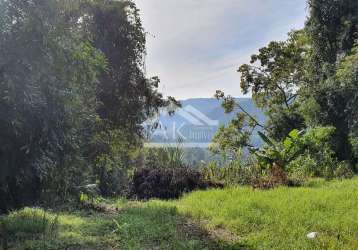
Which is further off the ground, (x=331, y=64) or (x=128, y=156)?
(x=331, y=64)

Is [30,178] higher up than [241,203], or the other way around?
[30,178]

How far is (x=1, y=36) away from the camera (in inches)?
194

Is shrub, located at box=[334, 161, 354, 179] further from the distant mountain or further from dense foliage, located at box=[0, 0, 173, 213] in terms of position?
dense foliage, located at box=[0, 0, 173, 213]

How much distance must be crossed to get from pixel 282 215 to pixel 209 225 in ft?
3.93

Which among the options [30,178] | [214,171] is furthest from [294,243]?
[214,171]

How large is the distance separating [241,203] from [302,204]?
1066mm

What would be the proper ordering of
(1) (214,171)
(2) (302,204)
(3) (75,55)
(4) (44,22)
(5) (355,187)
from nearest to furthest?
(4) (44,22)
(3) (75,55)
(2) (302,204)
(5) (355,187)
(1) (214,171)

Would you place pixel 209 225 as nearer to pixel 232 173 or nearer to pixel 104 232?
pixel 104 232

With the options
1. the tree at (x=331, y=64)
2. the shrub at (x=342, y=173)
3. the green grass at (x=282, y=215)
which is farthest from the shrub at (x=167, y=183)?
the tree at (x=331, y=64)

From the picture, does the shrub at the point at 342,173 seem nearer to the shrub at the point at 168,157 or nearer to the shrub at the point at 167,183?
the shrub at the point at 167,183

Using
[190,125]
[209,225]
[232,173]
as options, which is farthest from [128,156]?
[190,125]

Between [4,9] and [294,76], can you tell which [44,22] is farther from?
[294,76]

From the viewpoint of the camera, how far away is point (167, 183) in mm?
11656

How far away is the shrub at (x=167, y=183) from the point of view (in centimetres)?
1152
